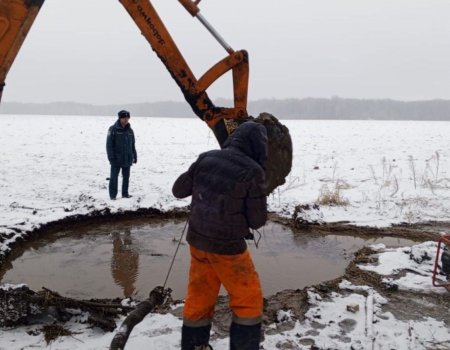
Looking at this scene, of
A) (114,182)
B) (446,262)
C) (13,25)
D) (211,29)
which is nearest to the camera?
(13,25)

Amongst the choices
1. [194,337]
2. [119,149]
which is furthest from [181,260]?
[119,149]

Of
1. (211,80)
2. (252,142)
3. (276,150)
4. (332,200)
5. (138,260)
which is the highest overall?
(211,80)

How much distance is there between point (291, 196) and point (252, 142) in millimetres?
6931

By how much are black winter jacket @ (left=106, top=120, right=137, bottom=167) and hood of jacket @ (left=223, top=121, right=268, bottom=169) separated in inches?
250

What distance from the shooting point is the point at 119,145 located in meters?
9.27

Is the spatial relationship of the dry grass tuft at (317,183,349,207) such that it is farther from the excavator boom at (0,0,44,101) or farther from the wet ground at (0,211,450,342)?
the excavator boom at (0,0,44,101)

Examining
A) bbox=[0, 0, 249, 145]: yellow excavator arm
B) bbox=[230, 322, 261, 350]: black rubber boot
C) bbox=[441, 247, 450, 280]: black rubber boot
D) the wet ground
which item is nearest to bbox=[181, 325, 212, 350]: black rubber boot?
bbox=[230, 322, 261, 350]: black rubber boot

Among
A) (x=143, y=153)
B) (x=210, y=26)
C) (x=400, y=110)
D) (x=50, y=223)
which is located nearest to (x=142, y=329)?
(x=210, y=26)

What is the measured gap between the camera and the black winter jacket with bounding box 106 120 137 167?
916 cm

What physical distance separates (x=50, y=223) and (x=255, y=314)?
5390mm

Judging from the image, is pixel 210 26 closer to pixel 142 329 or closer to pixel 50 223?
pixel 142 329

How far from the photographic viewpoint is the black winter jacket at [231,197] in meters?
3.19

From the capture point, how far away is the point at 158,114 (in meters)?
105

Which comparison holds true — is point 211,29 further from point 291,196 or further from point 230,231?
point 291,196
